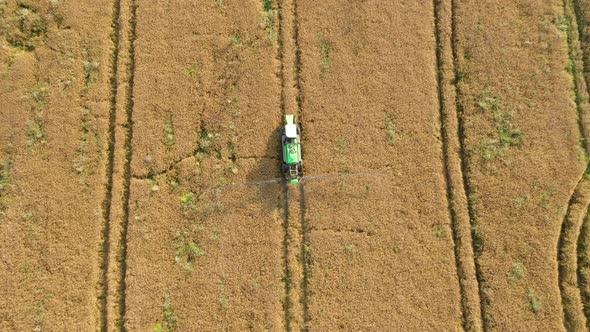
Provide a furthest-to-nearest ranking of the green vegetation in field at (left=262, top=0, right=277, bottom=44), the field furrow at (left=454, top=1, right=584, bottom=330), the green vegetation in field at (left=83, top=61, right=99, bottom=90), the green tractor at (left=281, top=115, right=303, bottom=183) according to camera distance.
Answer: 1. the green vegetation in field at (left=262, top=0, right=277, bottom=44)
2. the green vegetation in field at (left=83, top=61, right=99, bottom=90)
3. the green tractor at (left=281, top=115, right=303, bottom=183)
4. the field furrow at (left=454, top=1, right=584, bottom=330)

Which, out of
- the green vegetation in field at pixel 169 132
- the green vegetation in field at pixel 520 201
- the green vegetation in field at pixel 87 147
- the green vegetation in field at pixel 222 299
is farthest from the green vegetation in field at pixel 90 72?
the green vegetation in field at pixel 520 201

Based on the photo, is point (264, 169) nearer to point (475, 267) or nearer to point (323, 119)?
point (323, 119)

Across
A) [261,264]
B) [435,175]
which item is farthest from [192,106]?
[435,175]

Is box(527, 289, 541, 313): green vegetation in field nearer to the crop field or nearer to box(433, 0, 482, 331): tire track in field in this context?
the crop field

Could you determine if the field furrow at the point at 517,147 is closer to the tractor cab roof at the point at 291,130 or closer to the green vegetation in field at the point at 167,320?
the tractor cab roof at the point at 291,130

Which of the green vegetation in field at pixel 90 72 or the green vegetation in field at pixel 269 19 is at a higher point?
the green vegetation in field at pixel 269 19

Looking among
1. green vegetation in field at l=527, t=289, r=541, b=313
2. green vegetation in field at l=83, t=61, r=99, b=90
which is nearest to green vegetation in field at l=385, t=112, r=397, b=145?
green vegetation in field at l=527, t=289, r=541, b=313
